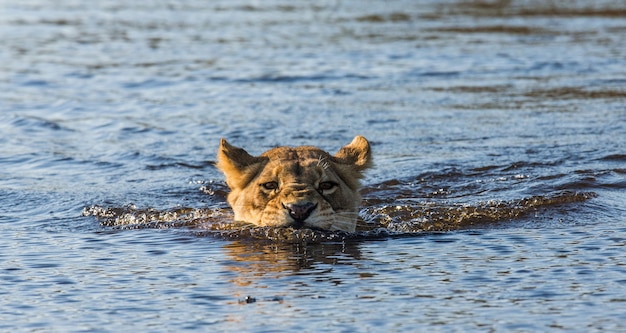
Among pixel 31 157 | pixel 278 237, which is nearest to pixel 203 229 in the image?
pixel 278 237

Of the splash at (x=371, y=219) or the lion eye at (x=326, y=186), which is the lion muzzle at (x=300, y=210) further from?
the lion eye at (x=326, y=186)

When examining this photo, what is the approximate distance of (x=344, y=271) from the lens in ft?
27.1

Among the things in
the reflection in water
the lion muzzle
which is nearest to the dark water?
the reflection in water

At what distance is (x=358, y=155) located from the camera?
10.4 m

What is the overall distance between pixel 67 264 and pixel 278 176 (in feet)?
5.53

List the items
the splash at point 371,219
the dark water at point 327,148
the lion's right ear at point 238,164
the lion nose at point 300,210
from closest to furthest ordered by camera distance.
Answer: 1. the dark water at point 327,148
2. the lion nose at point 300,210
3. the splash at point 371,219
4. the lion's right ear at point 238,164

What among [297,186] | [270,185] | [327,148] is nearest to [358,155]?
[270,185]

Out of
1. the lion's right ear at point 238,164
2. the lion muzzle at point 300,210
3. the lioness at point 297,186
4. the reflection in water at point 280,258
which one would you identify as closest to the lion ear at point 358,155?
the lioness at point 297,186

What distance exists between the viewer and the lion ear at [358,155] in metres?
10.3

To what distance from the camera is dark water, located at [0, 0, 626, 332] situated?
7.33 meters

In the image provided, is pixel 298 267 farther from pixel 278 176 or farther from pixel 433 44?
pixel 433 44

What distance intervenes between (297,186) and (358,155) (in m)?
1.49

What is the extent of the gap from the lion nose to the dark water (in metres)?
0.31

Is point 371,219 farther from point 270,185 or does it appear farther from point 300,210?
point 300,210
